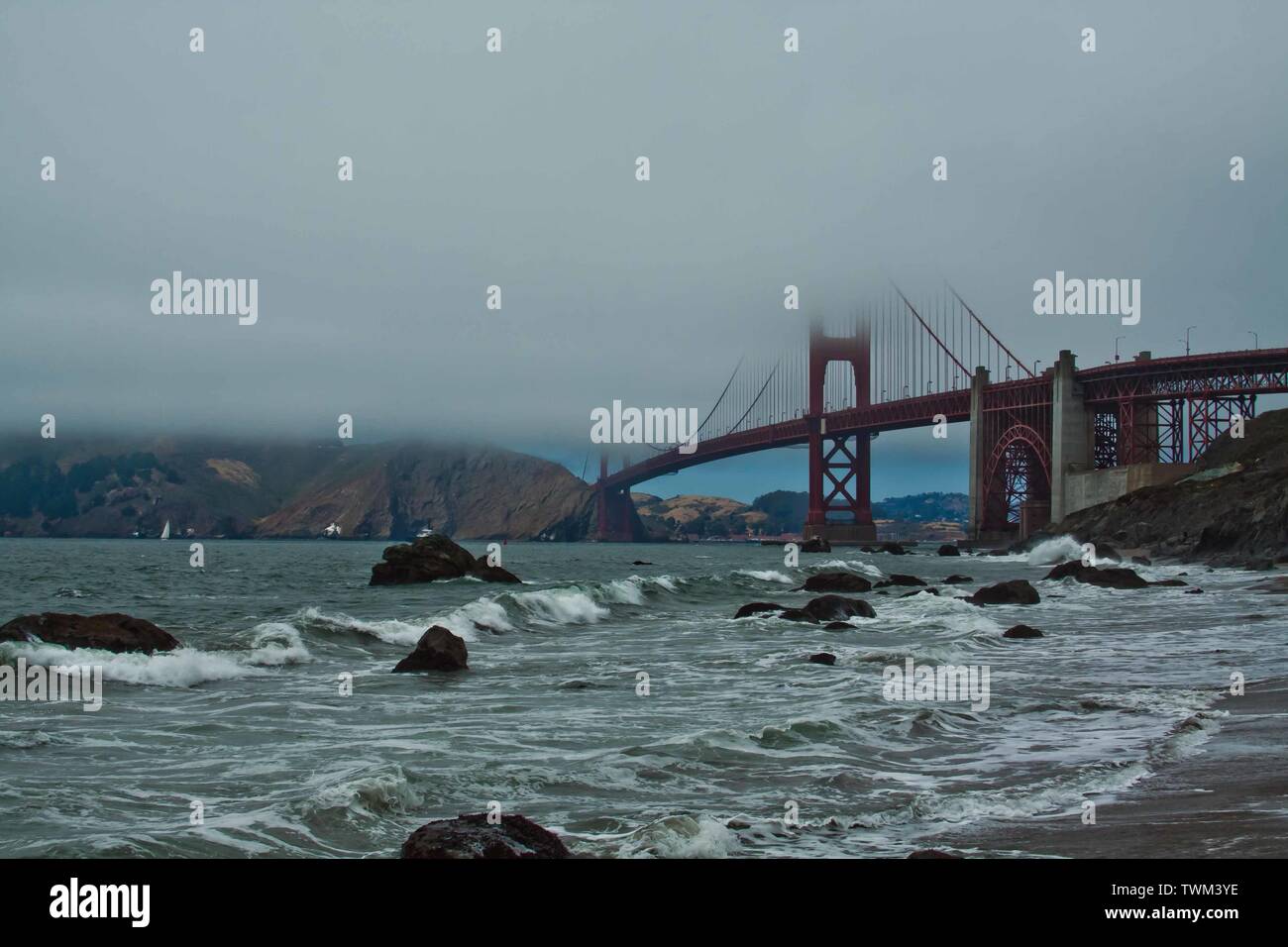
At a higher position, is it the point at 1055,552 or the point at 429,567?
the point at 429,567

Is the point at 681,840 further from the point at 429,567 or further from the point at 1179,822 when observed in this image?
the point at 429,567

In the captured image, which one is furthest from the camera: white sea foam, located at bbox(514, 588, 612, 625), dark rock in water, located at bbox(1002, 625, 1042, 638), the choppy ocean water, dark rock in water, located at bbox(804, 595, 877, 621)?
white sea foam, located at bbox(514, 588, 612, 625)

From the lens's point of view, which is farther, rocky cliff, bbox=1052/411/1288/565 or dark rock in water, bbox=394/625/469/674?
rocky cliff, bbox=1052/411/1288/565

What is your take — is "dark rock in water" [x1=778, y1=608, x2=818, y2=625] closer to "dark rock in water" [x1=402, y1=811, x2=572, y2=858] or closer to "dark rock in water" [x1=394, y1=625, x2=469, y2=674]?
"dark rock in water" [x1=394, y1=625, x2=469, y2=674]

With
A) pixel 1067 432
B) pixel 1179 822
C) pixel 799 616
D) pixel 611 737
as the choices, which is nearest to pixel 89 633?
pixel 611 737

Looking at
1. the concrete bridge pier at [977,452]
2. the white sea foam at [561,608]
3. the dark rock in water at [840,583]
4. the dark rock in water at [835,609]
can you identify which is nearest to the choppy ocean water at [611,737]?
the dark rock in water at [835,609]

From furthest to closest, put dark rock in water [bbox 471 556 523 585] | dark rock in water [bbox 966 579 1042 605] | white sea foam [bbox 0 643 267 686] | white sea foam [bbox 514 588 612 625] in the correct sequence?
1. dark rock in water [bbox 471 556 523 585]
2. dark rock in water [bbox 966 579 1042 605]
3. white sea foam [bbox 514 588 612 625]
4. white sea foam [bbox 0 643 267 686]

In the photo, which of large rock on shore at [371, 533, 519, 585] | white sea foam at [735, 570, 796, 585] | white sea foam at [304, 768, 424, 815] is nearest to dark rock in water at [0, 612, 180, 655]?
white sea foam at [304, 768, 424, 815]

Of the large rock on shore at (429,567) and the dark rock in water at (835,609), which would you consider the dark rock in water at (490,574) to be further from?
the dark rock in water at (835,609)
